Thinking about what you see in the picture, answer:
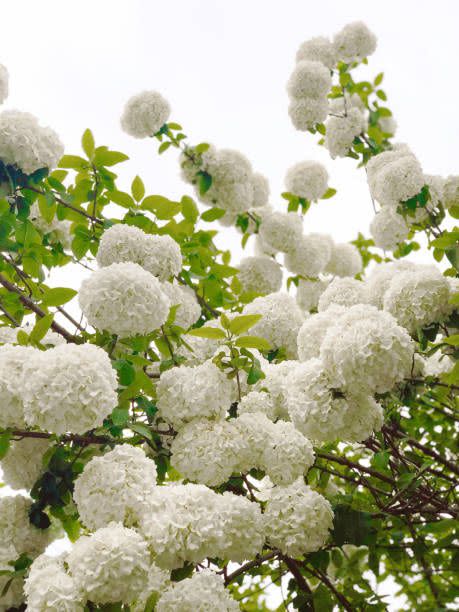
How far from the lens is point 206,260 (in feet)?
12.6

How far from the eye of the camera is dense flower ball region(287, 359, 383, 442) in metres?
2.21

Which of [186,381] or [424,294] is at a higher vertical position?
[424,294]

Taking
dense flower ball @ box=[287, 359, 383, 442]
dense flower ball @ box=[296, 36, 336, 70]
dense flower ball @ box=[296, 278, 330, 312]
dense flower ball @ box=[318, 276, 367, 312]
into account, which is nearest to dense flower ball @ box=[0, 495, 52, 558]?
dense flower ball @ box=[287, 359, 383, 442]

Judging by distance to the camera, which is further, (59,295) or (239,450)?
(59,295)

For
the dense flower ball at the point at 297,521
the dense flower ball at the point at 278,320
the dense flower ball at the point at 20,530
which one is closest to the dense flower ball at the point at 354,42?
the dense flower ball at the point at 278,320

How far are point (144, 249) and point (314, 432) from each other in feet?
3.75

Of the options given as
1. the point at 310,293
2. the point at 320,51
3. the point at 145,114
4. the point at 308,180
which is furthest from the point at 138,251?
the point at 320,51

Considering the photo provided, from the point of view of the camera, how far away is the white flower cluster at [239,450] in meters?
2.25

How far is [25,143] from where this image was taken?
2766mm

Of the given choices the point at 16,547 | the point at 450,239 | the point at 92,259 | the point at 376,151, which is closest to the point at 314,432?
the point at 450,239

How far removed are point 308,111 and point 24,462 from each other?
3502 mm

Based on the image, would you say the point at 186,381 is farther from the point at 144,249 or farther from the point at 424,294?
the point at 424,294

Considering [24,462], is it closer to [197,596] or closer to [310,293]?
[197,596]

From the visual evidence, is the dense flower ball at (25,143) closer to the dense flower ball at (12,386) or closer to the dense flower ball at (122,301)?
the dense flower ball at (122,301)
